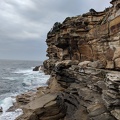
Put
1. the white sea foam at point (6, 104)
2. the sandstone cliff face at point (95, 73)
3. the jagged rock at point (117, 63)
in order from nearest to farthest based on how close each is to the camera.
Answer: the sandstone cliff face at point (95, 73) → the jagged rock at point (117, 63) → the white sea foam at point (6, 104)

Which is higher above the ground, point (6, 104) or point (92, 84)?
point (92, 84)

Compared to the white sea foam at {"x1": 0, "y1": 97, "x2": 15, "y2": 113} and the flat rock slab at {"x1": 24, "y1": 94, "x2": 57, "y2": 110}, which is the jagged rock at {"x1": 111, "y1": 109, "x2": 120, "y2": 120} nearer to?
the flat rock slab at {"x1": 24, "y1": 94, "x2": 57, "y2": 110}

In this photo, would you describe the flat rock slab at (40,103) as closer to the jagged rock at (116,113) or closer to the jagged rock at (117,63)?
Result: the jagged rock at (117,63)

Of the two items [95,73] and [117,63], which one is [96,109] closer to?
[95,73]

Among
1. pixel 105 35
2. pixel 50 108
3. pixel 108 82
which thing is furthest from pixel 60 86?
pixel 108 82

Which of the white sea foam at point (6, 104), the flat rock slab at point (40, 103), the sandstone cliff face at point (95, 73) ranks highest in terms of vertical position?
the sandstone cliff face at point (95, 73)

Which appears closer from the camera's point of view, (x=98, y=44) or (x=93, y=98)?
(x=93, y=98)

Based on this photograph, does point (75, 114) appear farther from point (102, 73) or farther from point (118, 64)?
point (118, 64)

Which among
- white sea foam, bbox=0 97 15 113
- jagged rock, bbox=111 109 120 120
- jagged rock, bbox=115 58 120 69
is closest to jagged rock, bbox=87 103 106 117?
jagged rock, bbox=111 109 120 120

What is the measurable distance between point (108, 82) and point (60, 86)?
11.1m

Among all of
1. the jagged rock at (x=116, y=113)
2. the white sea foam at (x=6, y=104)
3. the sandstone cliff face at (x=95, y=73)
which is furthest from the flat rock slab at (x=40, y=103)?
the jagged rock at (x=116, y=113)

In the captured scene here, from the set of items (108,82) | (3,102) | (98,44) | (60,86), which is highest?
(98,44)

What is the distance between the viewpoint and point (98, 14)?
2386cm

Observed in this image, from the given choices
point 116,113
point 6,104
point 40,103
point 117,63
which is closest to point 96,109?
point 116,113
